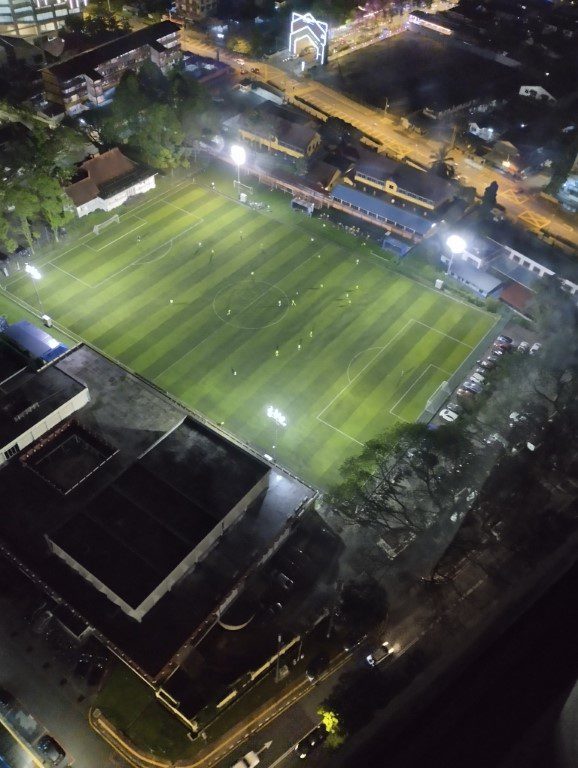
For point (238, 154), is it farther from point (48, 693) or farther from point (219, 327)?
point (48, 693)

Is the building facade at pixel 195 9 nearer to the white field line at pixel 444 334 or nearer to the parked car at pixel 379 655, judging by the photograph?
the white field line at pixel 444 334

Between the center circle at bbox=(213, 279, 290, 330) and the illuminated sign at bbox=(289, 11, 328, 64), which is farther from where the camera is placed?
the illuminated sign at bbox=(289, 11, 328, 64)

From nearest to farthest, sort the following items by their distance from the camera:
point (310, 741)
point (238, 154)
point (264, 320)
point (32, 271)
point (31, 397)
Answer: point (310, 741), point (31, 397), point (32, 271), point (264, 320), point (238, 154)

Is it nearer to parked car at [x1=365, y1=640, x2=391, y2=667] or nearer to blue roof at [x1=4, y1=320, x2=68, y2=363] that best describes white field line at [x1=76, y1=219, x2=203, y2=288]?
blue roof at [x1=4, y1=320, x2=68, y2=363]

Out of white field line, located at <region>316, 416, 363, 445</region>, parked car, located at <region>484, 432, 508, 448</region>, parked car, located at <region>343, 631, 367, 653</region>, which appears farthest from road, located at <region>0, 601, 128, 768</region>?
parked car, located at <region>484, 432, 508, 448</region>

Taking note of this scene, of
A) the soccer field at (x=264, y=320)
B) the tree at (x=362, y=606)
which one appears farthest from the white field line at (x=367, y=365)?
the tree at (x=362, y=606)

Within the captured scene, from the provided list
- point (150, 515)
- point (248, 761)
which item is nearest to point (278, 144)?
point (150, 515)
